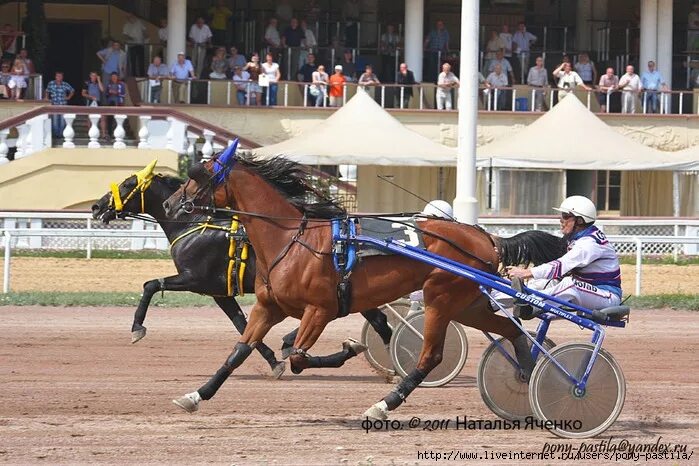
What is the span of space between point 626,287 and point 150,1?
1297 cm

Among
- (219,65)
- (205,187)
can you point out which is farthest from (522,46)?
(205,187)

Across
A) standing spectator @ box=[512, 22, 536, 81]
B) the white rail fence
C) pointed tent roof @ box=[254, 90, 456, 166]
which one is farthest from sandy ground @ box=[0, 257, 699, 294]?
standing spectator @ box=[512, 22, 536, 81]

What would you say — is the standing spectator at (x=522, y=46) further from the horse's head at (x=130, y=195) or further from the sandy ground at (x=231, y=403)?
the horse's head at (x=130, y=195)

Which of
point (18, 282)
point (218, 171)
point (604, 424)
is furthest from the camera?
point (18, 282)

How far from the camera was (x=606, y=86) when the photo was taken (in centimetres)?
2530

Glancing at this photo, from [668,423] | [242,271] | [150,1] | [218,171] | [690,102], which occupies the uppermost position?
[150,1]

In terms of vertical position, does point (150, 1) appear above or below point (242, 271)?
above

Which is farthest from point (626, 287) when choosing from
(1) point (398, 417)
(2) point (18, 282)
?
(1) point (398, 417)

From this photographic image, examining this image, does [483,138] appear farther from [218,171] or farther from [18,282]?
[218,171]

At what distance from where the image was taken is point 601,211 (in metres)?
25.1

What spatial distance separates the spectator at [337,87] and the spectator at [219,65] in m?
1.94

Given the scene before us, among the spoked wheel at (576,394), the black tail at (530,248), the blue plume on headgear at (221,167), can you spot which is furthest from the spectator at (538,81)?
the spoked wheel at (576,394)

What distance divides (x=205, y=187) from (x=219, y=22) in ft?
58.8

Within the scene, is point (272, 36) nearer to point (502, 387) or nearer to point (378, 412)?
point (502, 387)
